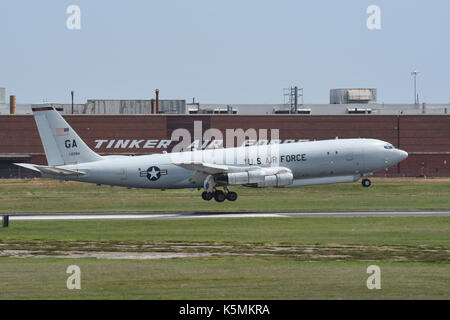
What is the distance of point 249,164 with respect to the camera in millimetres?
61594

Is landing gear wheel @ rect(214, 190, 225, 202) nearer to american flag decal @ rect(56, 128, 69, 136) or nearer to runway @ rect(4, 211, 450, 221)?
runway @ rect(4, 211, 450, 221)

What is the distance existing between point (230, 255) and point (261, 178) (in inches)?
1025

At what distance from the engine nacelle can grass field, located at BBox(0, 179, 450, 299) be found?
2118mm

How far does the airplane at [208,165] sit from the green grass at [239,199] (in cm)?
214

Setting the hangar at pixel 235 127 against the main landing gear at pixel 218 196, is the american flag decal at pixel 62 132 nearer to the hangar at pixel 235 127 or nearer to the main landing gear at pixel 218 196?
the main landing gear at pixel 218 196

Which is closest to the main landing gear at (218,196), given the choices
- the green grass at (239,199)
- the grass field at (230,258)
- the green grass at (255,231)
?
the green grass at (239,199)

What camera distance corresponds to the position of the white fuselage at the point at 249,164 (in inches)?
2355

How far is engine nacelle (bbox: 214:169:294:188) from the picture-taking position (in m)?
59.1

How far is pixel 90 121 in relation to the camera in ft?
414

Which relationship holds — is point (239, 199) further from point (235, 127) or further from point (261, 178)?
point (235, 127)

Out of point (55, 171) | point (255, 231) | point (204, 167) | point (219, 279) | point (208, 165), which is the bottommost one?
point (219, 279)

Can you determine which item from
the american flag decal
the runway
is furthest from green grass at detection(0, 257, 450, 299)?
the american flag decal

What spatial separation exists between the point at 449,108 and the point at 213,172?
355 ft

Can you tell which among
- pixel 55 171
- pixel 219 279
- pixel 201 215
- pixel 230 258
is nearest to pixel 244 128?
pixel 55 171
